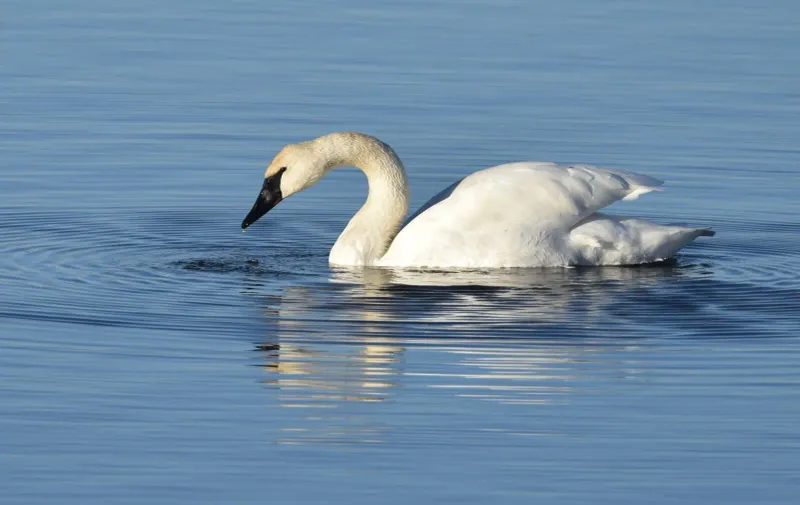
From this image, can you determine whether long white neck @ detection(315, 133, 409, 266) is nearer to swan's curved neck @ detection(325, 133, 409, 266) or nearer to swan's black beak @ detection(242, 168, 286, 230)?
swan's curved neck @ detection(325, 133, 409, 266)

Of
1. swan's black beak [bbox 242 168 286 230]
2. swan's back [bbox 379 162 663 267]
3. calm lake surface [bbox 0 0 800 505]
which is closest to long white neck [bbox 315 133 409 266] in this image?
swan's black beak [bbox 242 168 286 230]

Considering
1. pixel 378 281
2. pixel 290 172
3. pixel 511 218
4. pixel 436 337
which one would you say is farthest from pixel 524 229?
pixel 436 337

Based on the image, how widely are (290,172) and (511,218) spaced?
1.91 metres

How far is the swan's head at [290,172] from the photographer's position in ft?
45.9

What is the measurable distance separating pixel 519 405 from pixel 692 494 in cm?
154

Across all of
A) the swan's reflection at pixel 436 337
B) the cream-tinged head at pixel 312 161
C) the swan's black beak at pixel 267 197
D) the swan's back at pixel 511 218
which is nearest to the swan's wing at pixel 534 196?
the swan's back at pixel 511 218

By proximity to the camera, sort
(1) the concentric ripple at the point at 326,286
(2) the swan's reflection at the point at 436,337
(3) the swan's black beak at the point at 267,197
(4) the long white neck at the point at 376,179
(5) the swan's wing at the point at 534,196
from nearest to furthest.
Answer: (2) the swan's reflection at the point at 436,337
(1) the concentric ripple at the point at 326,286
(5) the swan's wing at the point at 534,196
(4) the long white neck at the point at 376,179
(3) the swan's black beak at the point at 267,197

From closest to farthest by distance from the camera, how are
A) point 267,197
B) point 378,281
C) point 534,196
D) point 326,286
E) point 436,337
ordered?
point 436,337
point 326,286
point 378,281
point 534,196
point 267,197

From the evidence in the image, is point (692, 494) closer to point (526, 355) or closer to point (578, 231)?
point (526, 355)

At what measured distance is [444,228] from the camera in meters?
13.1

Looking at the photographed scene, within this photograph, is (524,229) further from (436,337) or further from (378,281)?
(436,337)

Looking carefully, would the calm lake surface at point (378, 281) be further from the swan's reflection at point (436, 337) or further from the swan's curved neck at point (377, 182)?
the swan's curved neck at point (377, 182)

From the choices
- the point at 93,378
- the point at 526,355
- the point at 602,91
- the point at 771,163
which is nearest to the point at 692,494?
the point at 526,355

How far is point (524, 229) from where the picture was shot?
13.1 metres
